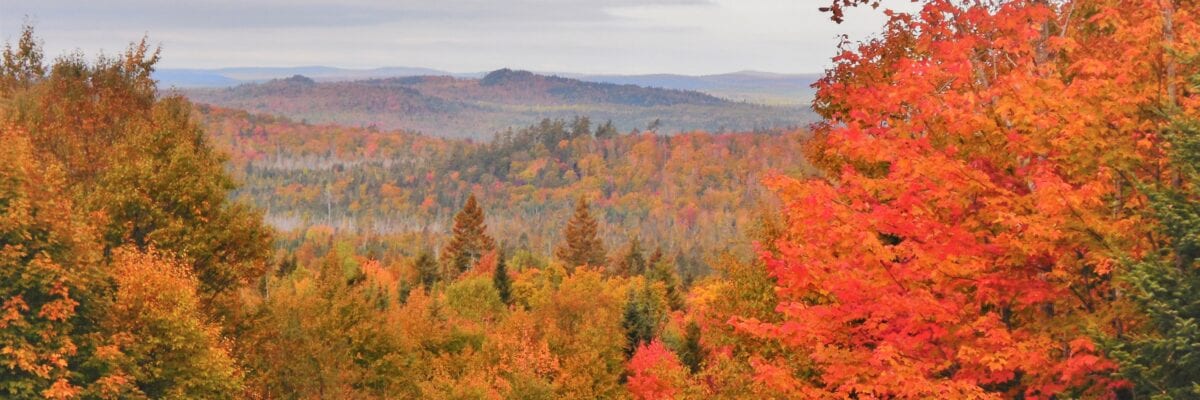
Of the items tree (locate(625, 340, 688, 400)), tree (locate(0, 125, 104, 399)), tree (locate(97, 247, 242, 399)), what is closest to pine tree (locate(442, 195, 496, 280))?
tree (locate(625, 340, 688, 400))

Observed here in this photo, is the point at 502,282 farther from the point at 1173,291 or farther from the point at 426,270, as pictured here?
the point at 1173,291

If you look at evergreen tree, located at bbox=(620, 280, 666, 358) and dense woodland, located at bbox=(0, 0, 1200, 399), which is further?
evergreen tree, located at bbox=(620, 280, 666, 358)

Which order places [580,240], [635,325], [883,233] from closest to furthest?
1. [883,233]
2. [635,325]
3. [580,240]

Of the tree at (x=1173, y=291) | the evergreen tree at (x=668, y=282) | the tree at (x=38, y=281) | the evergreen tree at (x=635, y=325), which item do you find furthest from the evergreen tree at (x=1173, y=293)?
the evergreen tree at (x=668, y=282)

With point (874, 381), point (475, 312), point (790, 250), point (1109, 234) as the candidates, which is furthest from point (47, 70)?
point (475, 312)

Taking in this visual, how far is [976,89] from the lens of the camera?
47.0 feet

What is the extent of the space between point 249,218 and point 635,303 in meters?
24.7

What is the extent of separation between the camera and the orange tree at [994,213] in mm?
11148

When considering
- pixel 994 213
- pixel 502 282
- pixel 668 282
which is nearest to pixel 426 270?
pixel 502 282

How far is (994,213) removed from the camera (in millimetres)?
12117

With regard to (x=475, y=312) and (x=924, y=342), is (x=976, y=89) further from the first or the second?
(x=475, y=312)

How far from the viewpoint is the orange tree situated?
439 inches

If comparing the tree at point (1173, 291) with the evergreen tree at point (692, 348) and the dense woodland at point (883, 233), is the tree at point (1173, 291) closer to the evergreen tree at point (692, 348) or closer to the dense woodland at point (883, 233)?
the dense woodland at point (883, 233)

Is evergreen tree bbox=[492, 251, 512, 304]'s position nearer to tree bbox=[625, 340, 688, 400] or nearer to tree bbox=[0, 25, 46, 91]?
tree bbox=[625, 340, 688, 400]
